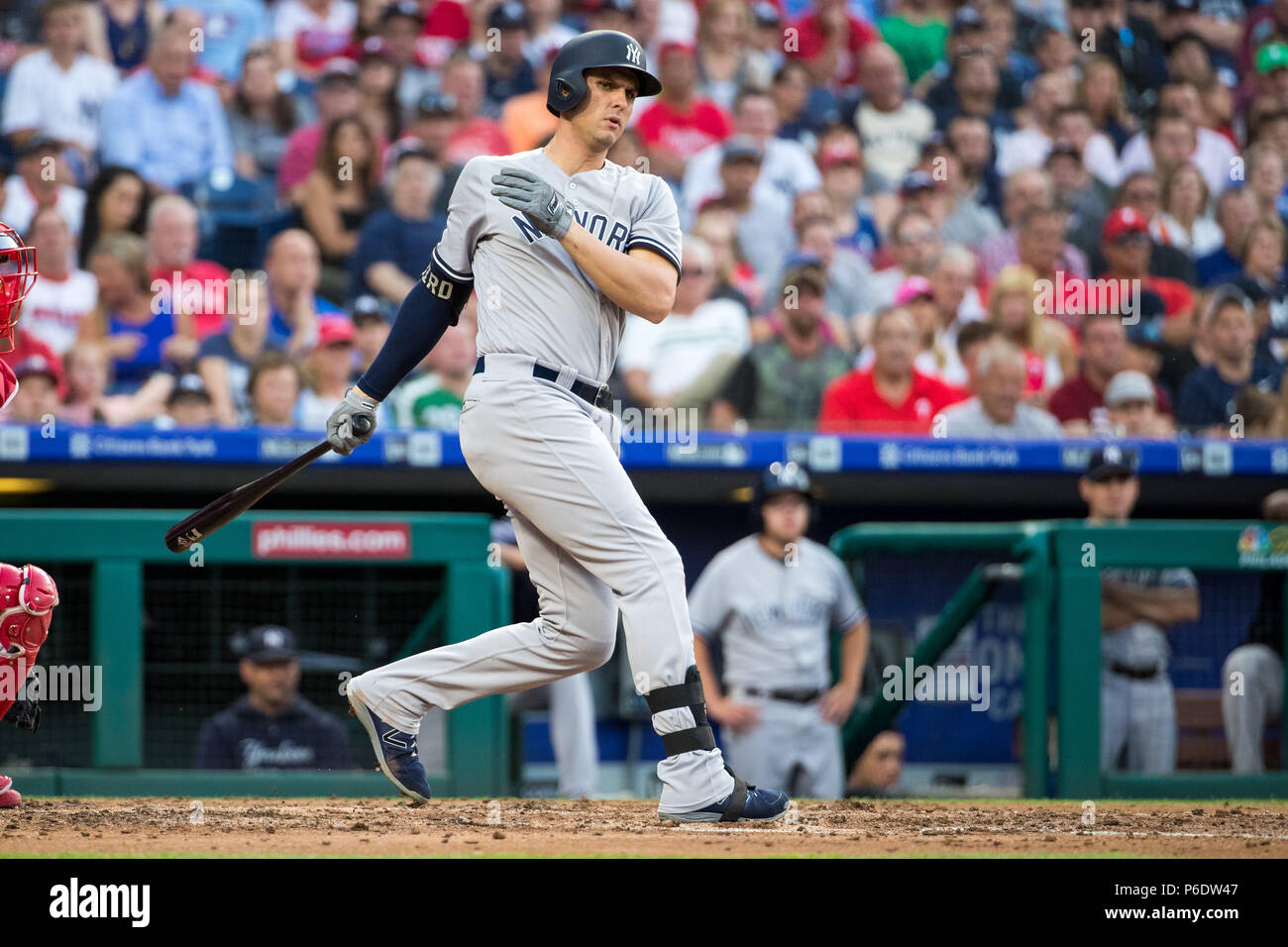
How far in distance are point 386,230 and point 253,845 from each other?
4988 millimetres

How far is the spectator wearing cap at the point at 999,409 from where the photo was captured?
7340 mm

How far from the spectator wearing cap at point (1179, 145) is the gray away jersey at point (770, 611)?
14.0 feet

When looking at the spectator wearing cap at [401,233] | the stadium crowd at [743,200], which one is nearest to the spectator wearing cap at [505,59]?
the stadium crowd at [743,200]

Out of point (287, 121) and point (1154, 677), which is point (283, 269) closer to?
point (287, 121)

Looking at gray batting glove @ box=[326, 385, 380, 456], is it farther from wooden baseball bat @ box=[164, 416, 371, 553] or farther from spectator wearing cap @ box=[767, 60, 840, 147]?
spectator wearing cap @ box=[767, 60, 840, 147]

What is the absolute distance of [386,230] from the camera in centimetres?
800

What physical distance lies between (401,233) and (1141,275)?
3.84m

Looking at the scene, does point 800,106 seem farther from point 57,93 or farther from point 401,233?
point 57,93

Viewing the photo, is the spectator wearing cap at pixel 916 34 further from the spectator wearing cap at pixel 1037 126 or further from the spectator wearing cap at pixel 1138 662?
the spectator wearing cap at pixel 1138 662

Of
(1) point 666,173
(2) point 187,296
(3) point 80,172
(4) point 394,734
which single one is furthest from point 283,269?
(4) point 394,734

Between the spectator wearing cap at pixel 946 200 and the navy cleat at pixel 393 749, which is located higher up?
the spectator wearing cap at pixel 946 200

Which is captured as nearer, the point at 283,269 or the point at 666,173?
the point at 283,269

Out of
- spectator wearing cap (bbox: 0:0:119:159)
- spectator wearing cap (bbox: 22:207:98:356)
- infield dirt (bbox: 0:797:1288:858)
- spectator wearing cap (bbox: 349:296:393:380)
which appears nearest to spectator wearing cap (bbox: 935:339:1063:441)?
spectator wearing cap (bbox: 349:296:393:380)
